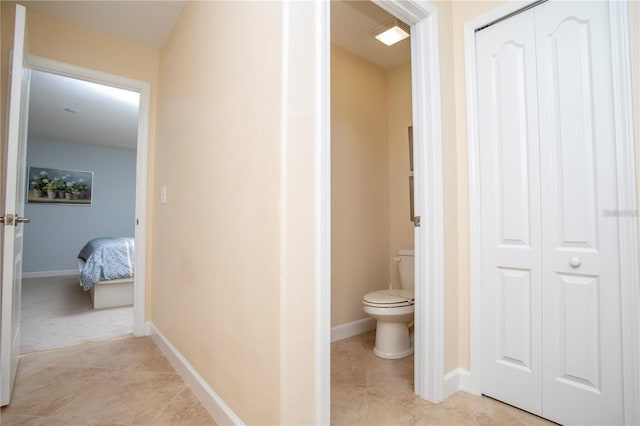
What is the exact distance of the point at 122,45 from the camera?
273cm

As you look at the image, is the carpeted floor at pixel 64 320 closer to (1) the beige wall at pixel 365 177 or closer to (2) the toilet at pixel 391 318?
(1) the beige wall at pixel 365 177

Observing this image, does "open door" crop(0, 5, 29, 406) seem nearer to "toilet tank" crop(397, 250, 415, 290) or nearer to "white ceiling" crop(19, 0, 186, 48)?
"white ceiling" crop(19, 0, 186, 48)

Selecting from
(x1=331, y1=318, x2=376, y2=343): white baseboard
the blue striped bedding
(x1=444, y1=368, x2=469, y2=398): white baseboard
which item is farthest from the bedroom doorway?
(x1=444, y1=368, x2=469, y2=398): white baseboard

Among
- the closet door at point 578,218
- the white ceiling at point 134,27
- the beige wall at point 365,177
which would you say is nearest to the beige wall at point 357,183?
the beige wall at point 365,177

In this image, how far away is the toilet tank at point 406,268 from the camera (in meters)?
2.62

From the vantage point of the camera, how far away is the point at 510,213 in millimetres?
1658

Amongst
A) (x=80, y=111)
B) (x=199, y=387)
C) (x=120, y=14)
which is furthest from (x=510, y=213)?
(x=80, y=111)

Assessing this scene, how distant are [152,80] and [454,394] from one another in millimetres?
3315

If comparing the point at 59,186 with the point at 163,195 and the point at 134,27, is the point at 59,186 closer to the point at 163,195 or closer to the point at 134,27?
the point at 134,27

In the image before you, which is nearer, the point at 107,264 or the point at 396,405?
the point at 396,405

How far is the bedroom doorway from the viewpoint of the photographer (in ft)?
8.95

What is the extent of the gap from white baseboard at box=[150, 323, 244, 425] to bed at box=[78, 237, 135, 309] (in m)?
1.58

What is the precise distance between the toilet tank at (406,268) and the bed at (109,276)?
299cm

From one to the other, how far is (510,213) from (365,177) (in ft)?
4.66
